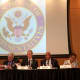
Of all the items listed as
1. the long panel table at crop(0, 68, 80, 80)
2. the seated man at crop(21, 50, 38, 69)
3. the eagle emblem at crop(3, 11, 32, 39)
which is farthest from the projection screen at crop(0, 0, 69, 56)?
the long panel table at crop(0, 68, 80, 80)

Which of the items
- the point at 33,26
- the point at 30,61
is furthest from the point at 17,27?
the point at 30,61

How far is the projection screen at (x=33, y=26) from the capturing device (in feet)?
23.2

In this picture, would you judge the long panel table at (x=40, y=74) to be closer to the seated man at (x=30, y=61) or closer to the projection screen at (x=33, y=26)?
the seated man at (x=30, y=61)

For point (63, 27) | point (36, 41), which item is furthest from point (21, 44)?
point (63, 27)

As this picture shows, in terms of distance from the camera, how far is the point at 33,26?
717 centimetres

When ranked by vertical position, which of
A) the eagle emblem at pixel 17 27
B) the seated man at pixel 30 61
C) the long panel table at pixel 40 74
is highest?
the eagle emblem at pixel 17 27

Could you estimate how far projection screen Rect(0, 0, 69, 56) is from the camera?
7.07m

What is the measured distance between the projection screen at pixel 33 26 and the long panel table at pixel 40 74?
105 inches

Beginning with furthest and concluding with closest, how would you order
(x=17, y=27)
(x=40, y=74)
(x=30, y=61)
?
(x=17, y=27)
(x=30, y=61)
(x=40, y=74)

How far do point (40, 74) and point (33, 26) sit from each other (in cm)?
307

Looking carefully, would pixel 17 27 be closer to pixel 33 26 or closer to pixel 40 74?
pixel 33 26

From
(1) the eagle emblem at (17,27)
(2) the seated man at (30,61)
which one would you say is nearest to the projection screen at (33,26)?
(1) the eagle emblem at (17,27)

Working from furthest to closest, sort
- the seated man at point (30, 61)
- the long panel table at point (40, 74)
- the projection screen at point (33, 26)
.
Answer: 1. the projection screen at point (33, 26)
2. the seated man at point (30, 61)
3. the long panel table at point (40, 74)

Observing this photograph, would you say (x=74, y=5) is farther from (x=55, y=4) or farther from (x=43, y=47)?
(x=43, y=47)
